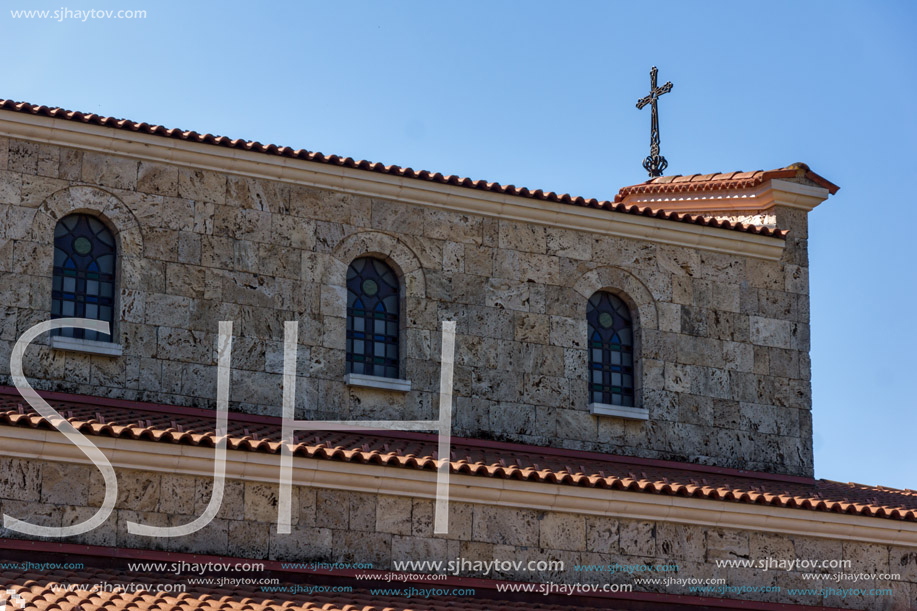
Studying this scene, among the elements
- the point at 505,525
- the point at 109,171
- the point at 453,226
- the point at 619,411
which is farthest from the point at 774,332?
the point at 109,171

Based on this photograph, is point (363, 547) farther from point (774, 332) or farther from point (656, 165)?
point (656, 165)

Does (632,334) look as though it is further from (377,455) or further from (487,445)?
(377,455)

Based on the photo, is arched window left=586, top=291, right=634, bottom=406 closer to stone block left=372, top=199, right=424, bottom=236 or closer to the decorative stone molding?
the decorative stone molding

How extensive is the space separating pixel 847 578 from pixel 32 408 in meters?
8.19

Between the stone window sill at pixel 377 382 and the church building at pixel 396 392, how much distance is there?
0.03 m

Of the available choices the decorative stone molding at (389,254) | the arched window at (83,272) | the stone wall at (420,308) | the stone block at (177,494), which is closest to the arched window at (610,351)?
the stone wall at (420,308)

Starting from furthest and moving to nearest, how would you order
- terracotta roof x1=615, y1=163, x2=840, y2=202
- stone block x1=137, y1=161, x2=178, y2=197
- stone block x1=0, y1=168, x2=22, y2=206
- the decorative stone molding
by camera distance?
terracotta roof x1=615, y1=163, x2=840, y2=202 < the decorative stone molding < stone block x1=137, y1=161, x2=178, y2=197 < stone block x1=0, y1=168, x2=22, y2=206

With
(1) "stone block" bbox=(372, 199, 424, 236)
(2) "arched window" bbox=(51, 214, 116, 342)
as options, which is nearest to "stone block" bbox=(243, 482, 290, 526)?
(2) "arched window" bbox=(51, 214, 116, 342)

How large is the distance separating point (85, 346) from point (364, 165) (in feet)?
12.3

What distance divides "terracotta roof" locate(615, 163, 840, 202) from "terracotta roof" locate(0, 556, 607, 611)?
25.3 ft

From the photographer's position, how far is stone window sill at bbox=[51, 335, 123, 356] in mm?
16281

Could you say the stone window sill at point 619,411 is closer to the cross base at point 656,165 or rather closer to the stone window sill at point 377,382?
the stone window sill at point 377,382

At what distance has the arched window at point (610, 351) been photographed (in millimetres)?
18844

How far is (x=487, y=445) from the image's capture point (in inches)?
694
